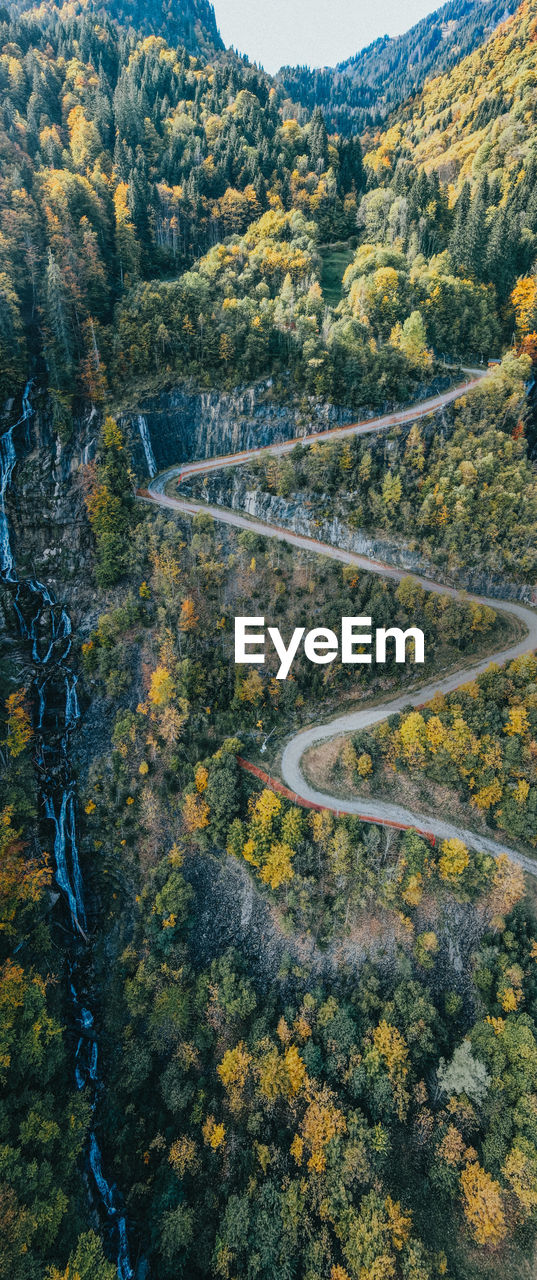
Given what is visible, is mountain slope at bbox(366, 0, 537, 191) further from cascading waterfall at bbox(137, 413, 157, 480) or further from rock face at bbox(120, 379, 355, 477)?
cascading waterfall at bbox(137, 413, 157, 480)

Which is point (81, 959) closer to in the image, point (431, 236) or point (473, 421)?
point (473, 421)

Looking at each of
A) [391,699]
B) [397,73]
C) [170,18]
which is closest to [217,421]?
[391,699]

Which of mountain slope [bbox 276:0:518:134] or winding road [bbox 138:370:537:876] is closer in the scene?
winding road [bbox 138:370:537:876]

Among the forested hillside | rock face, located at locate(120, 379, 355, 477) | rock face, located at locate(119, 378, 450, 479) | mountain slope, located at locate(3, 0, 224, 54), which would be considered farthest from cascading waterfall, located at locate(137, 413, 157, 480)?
mountain slope, located at locate(3, 0, 224, 54)

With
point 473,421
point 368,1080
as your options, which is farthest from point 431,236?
point 368,1080

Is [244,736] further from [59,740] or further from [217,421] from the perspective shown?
[217,421]
